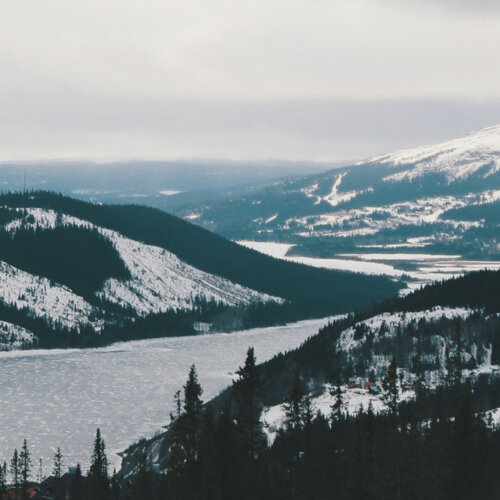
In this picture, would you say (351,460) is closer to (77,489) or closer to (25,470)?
(77,489)

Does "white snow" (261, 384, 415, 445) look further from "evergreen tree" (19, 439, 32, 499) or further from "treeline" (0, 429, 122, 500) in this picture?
"evergreen tree" (19, 439, 32, 499)

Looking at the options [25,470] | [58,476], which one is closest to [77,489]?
[25,470]

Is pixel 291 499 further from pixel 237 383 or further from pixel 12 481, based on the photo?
pixel 12 481

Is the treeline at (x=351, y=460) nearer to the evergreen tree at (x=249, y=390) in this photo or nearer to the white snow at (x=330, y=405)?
the evergreen tree at (x=249, y=390)

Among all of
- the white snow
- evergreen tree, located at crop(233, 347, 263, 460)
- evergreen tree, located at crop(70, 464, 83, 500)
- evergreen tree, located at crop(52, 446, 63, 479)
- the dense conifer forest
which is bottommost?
evergreen tree, located at crop(52, 446, 63, 479)

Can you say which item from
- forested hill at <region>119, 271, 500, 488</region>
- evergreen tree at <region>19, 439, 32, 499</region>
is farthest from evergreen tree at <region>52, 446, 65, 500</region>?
forested hill at <region>119, 271, 500, 488</region>

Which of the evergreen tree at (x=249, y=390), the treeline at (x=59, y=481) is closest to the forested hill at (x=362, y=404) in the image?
the evergreen tree at (x=249, y=390)

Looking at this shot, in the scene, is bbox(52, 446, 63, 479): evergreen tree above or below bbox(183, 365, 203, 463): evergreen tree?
below

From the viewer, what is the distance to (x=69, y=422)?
595 feet

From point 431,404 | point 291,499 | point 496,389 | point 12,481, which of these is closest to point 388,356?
point 496,389

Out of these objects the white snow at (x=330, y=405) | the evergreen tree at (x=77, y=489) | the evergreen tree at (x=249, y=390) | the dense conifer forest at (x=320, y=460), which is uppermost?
the evergreen tree at (x=249, y=390)

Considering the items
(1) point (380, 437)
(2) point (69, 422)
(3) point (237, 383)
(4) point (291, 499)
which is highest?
(3) point (237, 383)

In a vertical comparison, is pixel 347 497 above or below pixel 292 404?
below

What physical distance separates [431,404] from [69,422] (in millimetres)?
65370
